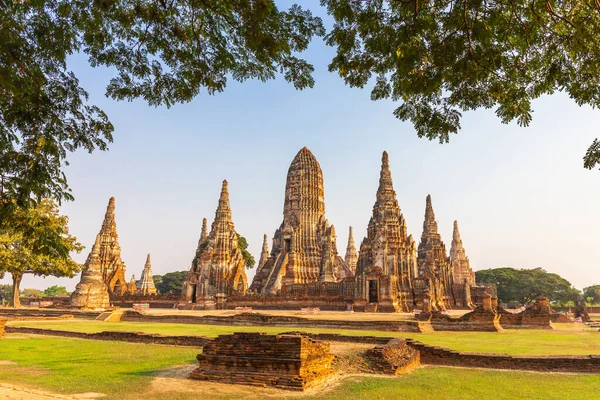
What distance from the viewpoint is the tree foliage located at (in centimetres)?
6353

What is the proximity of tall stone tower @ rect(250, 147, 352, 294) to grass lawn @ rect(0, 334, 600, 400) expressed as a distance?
31976 mm

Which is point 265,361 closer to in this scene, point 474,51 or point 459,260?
point 474,51

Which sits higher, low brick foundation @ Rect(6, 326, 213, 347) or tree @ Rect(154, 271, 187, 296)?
tree @ Rect(154, 271, 187, 296)

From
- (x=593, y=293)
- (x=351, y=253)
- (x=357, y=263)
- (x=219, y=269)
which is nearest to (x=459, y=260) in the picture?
(x=351, y=253)

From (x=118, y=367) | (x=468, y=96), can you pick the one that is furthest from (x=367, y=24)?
(x=118, y=367)

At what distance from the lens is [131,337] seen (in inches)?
563

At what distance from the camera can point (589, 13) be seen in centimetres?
545

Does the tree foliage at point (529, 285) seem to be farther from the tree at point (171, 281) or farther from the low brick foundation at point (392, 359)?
the low brick foundation at point (392, 359)

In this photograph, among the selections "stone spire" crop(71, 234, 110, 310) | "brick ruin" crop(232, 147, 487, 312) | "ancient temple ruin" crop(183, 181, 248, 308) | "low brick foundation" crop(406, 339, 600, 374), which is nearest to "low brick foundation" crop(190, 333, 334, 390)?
"low brick foundation" crop(406, 339, 600, 374)

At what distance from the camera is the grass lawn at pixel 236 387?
6.87 meters

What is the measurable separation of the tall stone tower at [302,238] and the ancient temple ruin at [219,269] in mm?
3567

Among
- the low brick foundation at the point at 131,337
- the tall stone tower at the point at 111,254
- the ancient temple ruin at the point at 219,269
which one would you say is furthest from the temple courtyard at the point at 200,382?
the tall stone tower at the point at 111,254

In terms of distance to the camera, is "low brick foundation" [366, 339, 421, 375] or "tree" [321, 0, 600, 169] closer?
"tree" [321, 0, 600, 169]

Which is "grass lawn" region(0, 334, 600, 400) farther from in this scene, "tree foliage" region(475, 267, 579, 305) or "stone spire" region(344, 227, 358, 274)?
"tree foliage" region(475, 267, 579, 305)
